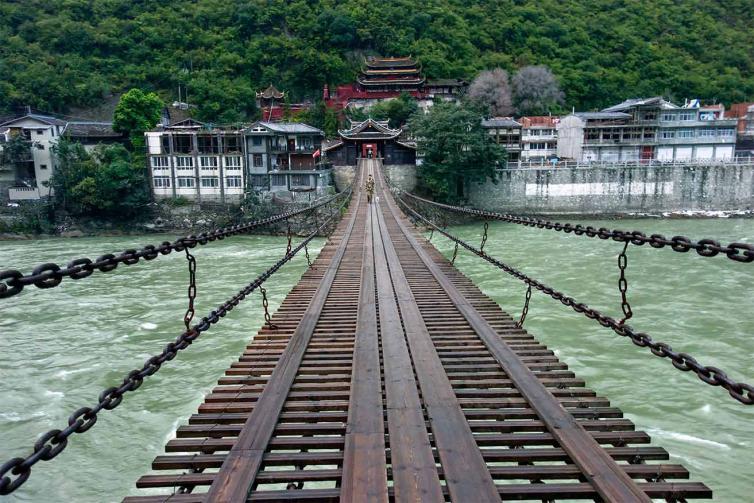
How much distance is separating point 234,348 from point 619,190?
32913mm

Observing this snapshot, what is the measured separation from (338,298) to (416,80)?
1932 inches

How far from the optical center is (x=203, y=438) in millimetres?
3135

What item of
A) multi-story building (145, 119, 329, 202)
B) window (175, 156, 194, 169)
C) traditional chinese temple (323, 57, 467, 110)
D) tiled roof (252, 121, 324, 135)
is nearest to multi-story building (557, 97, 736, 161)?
traditional chinese temple (323, 57, 467, 110)

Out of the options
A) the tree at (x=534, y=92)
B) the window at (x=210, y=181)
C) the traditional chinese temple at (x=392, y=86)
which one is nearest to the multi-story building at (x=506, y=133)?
the tree at (x=534, y=92)

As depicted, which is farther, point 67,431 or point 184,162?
point 184,162

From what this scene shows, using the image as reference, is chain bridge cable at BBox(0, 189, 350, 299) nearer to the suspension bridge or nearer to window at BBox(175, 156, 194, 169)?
the suspension bridge

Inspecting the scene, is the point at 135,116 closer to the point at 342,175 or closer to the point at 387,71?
the point at 342,175

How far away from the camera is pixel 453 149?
33188 mm

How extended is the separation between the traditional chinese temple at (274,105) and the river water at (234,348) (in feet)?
96.1

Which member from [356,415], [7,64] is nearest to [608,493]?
[356,415]

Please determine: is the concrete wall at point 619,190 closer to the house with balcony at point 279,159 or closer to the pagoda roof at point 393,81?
the house with balcony at point 279,159

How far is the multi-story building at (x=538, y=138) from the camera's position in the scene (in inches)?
1633

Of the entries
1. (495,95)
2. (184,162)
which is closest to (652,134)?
(495,95)

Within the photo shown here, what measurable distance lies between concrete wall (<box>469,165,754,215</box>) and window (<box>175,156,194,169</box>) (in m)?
19.2
